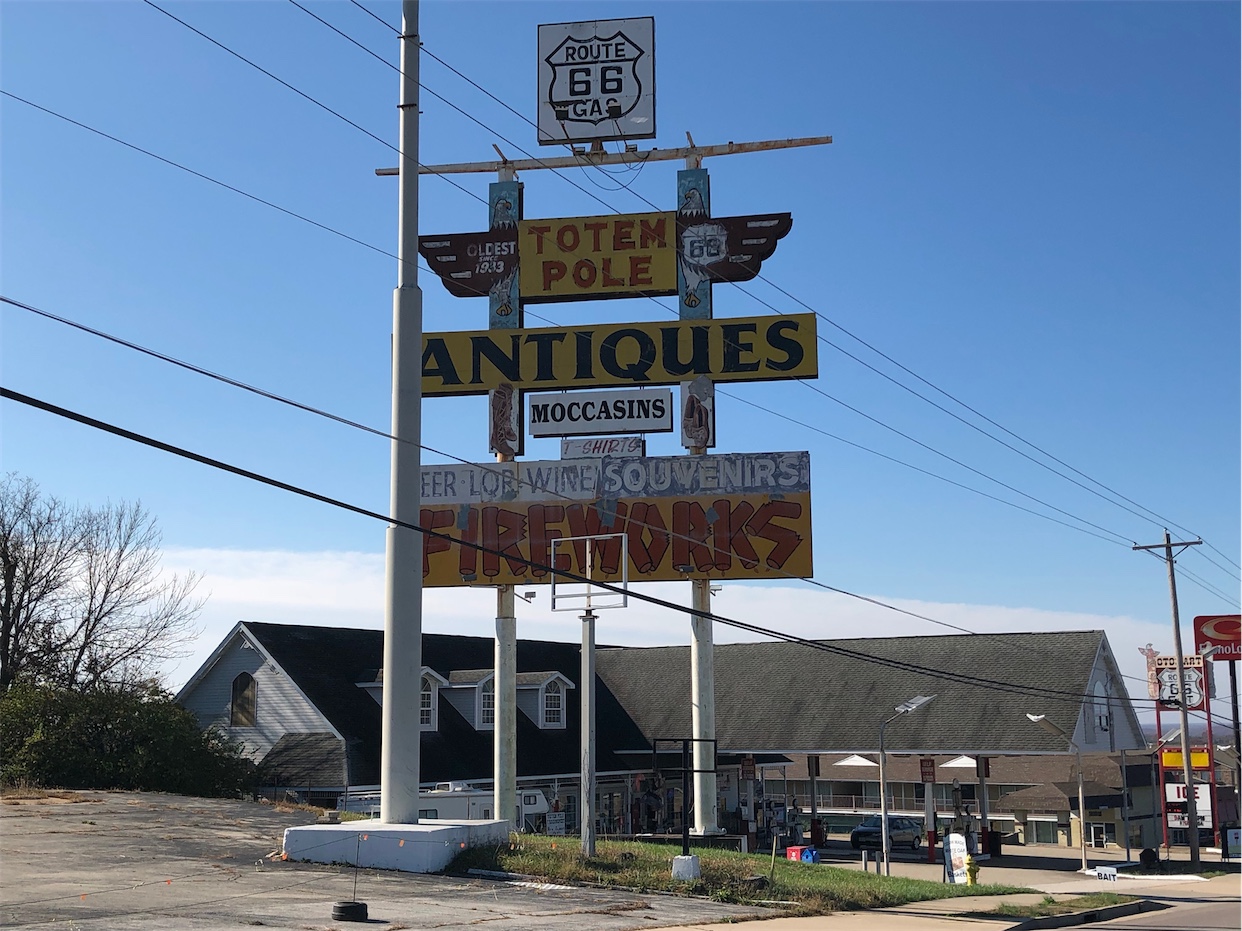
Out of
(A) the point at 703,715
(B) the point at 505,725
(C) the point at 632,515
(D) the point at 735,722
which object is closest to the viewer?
(A) the point at 703,715

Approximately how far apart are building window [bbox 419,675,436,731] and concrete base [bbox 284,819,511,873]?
1737cm

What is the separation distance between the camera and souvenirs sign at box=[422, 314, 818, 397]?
3031 centimetres

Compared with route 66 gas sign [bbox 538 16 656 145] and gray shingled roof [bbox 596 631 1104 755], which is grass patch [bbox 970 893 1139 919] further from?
route 66 gas sign [bbox 538 16 656 145]

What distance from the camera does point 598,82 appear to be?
31219 mm

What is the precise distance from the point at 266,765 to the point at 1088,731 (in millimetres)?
27025

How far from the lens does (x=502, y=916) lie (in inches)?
619

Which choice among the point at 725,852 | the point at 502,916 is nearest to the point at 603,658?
the point at 725,852

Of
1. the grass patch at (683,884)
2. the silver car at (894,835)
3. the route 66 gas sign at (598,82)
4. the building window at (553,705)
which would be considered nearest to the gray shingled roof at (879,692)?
the silver car at (894,835)

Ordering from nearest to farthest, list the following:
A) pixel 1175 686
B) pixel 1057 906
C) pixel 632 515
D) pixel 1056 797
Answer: pixel 1057 906 < pixel 632 515 < pixel 1056 797 < pixel 1175 686

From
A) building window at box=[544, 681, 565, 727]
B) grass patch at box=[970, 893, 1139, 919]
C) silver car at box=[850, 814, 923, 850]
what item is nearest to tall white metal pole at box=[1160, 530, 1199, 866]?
Answer: silver car at box=[850, 814, 923, 850]

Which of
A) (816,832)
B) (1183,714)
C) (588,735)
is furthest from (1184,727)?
(588,735)

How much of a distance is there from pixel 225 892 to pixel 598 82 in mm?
21939

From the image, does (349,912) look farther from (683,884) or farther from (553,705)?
(553,705)

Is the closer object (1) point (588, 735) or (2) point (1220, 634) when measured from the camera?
(1) point (588, 735)
